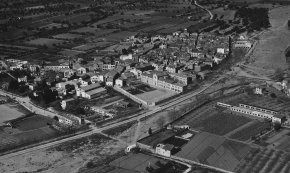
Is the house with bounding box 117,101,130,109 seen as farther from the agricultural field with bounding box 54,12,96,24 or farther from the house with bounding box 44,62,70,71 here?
the agricultural field with bounding box 54,12,96,24

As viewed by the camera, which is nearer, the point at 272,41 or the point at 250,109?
the point at 250,109

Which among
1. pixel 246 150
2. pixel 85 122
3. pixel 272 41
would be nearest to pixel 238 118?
pixel 246 150

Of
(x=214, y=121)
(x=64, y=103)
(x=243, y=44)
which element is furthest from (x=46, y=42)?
(x=214, y=121)

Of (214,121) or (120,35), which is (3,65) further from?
(214,121)

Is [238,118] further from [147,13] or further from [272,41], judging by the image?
[147,13]

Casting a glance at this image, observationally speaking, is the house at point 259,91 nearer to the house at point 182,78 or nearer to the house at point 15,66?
the house at point 182,78

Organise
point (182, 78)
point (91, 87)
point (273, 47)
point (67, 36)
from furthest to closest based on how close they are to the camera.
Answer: point (67, 36)
point (273, 47)
point (182, 78)
point (91, 87)
